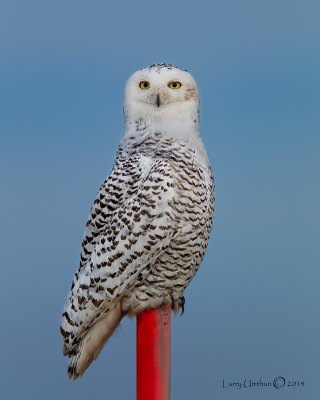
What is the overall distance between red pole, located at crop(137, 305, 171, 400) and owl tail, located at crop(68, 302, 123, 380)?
10cm

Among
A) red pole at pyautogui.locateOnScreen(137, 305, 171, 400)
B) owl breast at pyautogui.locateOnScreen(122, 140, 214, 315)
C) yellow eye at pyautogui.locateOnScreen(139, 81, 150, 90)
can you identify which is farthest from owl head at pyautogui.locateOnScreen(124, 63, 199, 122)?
red pole at pyautogui.locateOnScreen(137, 305, 171, 400)

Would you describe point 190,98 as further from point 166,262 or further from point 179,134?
point 166,262

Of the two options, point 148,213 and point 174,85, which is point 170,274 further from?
point 174,85

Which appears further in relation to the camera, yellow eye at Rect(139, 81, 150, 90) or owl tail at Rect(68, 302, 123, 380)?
owl tail at Rect(68, 302, 123, 380)

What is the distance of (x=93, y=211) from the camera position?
11.8ft

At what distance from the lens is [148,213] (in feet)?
11.3

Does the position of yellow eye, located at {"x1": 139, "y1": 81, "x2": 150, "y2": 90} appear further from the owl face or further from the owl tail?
the owl tail

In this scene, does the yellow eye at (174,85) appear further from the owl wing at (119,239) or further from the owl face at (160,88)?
the owl wing at (119,239)

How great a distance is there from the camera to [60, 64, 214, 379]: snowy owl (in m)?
3.45

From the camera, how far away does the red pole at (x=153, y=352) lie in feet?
11.9

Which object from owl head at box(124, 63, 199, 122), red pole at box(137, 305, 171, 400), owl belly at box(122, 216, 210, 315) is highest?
owl head at box(124, 63, 199, 122)

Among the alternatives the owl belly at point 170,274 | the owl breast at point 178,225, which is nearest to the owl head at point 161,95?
the owl breast at point 178,225

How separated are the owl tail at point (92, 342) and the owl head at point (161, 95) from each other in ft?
2.51

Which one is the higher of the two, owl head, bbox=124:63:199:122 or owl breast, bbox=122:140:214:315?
owl head, bbox=124:63:199:122
